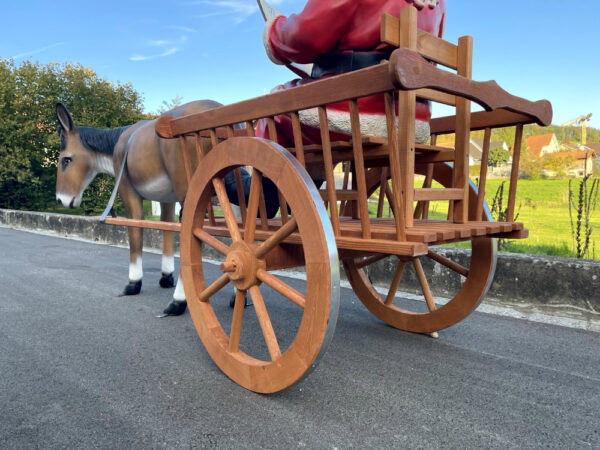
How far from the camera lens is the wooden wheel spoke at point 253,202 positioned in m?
2.02

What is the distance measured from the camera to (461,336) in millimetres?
2865

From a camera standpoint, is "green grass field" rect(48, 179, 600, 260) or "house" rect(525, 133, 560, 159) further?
"house" rect(525, 133, 560, 159)

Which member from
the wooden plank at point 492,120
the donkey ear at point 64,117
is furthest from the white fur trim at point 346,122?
the donkey ear at point 64,117

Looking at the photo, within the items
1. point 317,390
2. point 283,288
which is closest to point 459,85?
point 283,288

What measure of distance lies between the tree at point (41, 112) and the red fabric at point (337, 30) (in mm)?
11667

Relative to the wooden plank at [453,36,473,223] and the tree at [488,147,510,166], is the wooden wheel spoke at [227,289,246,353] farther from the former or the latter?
the tree at [488,147,510,166]

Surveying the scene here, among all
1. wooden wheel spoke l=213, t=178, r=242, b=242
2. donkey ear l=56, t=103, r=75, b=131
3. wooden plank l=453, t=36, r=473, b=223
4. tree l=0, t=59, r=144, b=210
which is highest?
tree l=0, t=59, r=144, b=210

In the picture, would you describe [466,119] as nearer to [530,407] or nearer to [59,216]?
[530,407]

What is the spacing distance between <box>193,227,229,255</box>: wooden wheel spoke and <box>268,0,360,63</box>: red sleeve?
0.98 metres

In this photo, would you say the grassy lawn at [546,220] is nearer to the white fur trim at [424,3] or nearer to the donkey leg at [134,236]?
the white fur trim at [424,3]

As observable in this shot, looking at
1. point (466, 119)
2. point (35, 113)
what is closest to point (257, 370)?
point (466, 119)

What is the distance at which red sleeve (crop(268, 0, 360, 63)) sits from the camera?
2.04 m

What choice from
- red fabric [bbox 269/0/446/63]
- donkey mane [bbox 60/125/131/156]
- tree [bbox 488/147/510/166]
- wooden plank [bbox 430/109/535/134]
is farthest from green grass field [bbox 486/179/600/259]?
tree [bbox 488/147/510/166]

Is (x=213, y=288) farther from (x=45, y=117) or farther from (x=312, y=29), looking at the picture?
(x=45, y=117)
